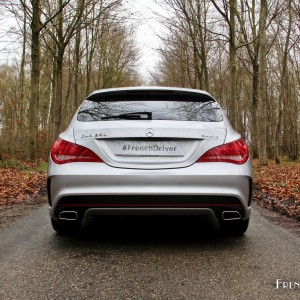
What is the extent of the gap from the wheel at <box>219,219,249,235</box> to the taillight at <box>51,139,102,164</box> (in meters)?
1.63

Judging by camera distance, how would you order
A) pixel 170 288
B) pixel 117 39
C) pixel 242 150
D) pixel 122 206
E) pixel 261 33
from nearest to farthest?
pixel 170 288, pixel 122 206, pixel 242 150, pixel 261 33, pixel 117 39

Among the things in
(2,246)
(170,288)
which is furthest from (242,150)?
(2,246)

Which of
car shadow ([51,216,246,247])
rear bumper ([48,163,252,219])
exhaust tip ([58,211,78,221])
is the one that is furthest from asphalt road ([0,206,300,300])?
rear bumper ([48,163,252,219])

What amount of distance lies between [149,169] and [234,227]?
55.2 inches

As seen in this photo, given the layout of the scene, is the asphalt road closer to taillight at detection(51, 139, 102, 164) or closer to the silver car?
the silver car

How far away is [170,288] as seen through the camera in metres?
2.70

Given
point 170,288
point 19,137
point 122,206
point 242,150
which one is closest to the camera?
point 170,288

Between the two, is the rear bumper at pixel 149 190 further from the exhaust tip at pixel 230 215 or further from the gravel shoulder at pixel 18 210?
the gravel shoulder at pixel 18 210

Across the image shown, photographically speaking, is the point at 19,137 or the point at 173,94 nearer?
the point at 173,94

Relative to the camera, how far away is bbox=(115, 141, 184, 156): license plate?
346 centimetres

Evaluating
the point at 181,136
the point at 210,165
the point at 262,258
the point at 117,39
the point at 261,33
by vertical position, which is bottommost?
the point at 262,258

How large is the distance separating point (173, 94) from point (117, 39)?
1032 inches

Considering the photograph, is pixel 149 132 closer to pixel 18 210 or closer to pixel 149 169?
pixel 149 169

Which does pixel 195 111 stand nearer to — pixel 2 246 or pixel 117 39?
pixel 2 246
